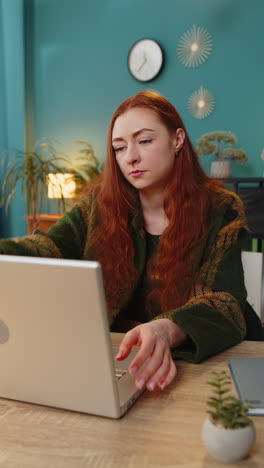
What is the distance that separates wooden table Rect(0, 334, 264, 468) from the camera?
0.55 m

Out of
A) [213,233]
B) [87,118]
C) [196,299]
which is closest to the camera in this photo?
[196,299]

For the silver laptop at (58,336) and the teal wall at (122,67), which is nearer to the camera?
the silver laptop at (58,336)

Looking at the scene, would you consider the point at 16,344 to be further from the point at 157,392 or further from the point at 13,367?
the point at 157,392

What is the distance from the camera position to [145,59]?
3795 mm

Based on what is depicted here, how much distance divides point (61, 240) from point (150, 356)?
2.43ft

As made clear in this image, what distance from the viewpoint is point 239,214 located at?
1.30m

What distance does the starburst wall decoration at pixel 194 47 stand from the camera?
11.7ft

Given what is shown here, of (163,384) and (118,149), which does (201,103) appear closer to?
(118,149)

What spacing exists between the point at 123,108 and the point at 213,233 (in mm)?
445

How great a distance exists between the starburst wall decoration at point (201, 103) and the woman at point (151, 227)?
7.56 ft

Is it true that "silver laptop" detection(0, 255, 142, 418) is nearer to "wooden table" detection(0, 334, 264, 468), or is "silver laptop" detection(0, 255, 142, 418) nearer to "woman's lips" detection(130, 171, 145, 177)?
"wooden table" detection(0, 334, 264, 468)

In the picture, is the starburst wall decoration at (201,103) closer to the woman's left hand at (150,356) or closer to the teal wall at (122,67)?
the teal wall at (122,67)

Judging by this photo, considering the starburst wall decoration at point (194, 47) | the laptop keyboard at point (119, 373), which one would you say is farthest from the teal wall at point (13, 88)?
the laptop keyboard at point (119, 373)

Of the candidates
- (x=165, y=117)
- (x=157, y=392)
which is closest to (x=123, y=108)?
(x=165, y=117)
